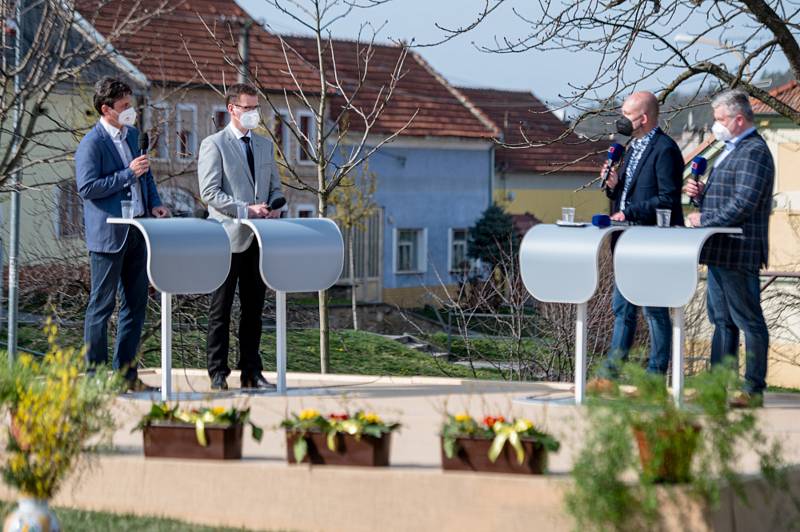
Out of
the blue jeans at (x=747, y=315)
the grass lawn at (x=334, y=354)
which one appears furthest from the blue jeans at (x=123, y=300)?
the grass lawn at (x=334, y=354)

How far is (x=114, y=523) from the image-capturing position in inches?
268

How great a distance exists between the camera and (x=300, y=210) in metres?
40.5

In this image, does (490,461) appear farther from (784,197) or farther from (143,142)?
(784,197)

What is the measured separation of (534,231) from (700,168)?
1019 millimetres

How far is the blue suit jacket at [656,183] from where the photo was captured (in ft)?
29.1

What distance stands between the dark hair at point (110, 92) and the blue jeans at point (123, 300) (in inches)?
30.5

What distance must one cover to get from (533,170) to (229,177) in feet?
126

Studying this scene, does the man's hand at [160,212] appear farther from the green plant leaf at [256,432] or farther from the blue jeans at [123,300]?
the green plant leaf at [256,432]

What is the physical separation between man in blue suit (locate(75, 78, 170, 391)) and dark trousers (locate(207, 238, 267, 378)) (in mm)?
488

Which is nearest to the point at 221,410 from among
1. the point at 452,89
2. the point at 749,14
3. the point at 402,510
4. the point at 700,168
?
the point at 402,510

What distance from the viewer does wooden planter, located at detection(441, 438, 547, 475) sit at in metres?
6.54

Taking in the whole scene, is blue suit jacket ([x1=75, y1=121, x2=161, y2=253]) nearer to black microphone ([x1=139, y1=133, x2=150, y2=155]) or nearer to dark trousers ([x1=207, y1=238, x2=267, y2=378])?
black microphone ([x1=139, y1=133, x2=150, y2=155])

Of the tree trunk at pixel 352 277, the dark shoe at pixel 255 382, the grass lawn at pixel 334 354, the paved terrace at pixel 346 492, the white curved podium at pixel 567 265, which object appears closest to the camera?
the paved terrace at pixel 346 492

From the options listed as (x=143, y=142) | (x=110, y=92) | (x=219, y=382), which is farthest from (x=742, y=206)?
(x=110, y=92)
